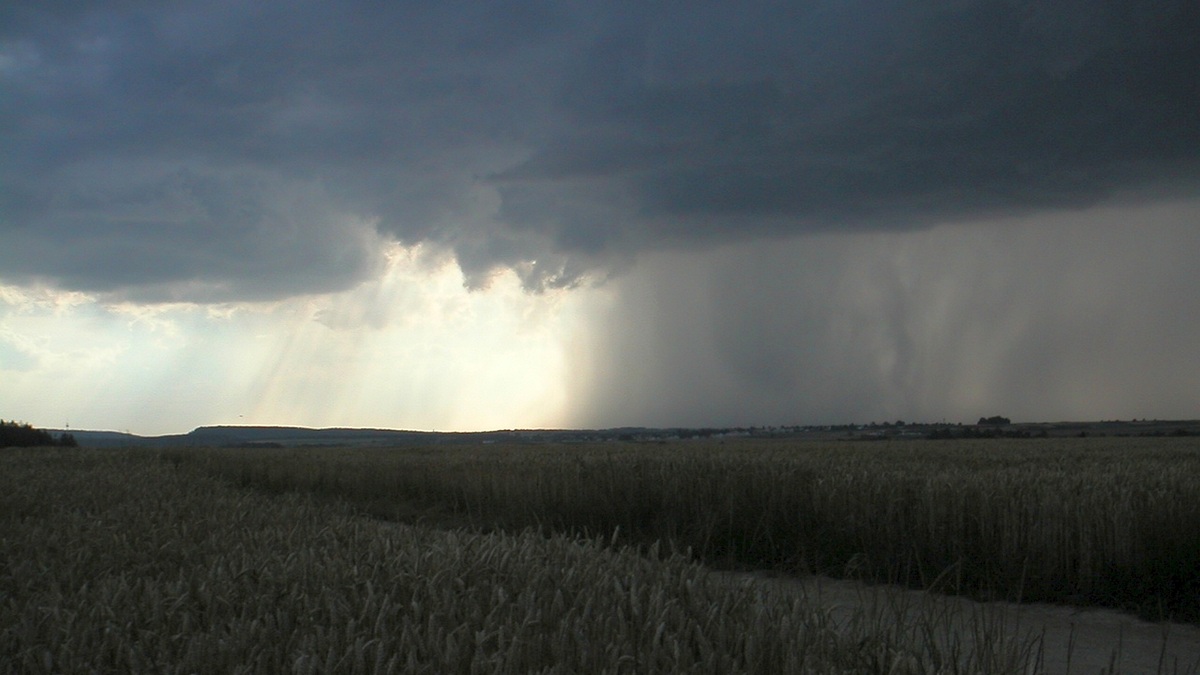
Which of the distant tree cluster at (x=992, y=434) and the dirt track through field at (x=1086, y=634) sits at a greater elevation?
the distant tree cluster at (x=992, y=434)

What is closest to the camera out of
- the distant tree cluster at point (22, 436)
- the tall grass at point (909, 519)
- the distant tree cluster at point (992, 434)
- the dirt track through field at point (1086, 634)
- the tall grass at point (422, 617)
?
the tall grass at point (422, 617)

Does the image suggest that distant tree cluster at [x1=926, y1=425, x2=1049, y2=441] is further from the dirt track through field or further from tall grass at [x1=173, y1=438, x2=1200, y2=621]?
the dirt track through field

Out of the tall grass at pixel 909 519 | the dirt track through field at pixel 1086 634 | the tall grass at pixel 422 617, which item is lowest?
the dirt track through field at pixel 1086 634

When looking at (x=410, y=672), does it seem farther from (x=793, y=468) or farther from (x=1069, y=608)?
(x=793, y=468)

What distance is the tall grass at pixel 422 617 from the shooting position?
290cm

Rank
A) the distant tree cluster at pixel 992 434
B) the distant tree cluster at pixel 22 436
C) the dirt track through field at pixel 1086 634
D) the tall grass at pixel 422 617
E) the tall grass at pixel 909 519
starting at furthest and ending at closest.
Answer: the distant tree cluster at pixel 992 434
the distant tree cluster at pixel 22 436
the tall grass at pixel 909 519
the dirt track through field at pixel 1086 634
the tall grass at pixel 422 617

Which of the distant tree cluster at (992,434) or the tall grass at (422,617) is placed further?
the distant tree cluster at (992,434)

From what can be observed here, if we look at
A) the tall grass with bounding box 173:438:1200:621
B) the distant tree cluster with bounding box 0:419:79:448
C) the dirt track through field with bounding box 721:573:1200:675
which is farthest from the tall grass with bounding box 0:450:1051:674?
the distant tree cluster with bounding box 0:419:79:448

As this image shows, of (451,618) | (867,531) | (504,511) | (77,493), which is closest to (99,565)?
(451,618)

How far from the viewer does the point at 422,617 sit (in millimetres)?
3512

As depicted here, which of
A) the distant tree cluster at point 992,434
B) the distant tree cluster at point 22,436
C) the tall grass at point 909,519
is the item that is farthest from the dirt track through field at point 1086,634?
the distant tree cluster at point 22,436

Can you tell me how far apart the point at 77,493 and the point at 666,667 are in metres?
9.27

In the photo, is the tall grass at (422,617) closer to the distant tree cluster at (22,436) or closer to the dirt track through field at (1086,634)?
the dirt track through field at (1086,634)

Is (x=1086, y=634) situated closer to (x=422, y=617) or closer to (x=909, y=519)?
(x=909, y=519)
